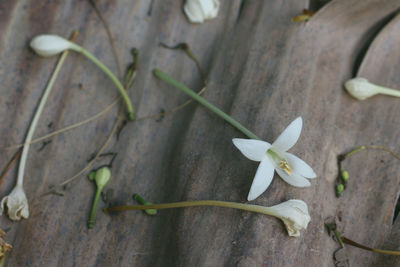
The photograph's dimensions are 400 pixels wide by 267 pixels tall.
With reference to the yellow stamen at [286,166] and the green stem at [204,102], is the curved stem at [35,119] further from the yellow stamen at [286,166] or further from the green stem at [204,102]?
the yellow stamen at [286,166]

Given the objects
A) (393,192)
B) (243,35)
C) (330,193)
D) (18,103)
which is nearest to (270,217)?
(330,193)

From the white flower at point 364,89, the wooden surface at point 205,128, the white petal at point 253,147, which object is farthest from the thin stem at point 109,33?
the white flower at point 364,89

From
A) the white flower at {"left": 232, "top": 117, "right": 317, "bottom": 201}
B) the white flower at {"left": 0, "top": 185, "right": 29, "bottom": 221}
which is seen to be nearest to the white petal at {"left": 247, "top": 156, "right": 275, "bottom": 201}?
the white flower at {"left": 232, "top": 117, "right": 317, "bottom": 201}

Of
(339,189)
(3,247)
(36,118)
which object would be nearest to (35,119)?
(36,118)

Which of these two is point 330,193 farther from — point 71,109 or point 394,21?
point 71,109

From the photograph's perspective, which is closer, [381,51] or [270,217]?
[270,217]

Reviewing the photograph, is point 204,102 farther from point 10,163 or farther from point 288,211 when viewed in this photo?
point 10,163

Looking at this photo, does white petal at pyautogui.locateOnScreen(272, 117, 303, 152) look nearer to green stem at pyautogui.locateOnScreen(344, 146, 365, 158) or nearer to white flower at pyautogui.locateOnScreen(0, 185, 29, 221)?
green stem at pyautogui.locateOnScreen(344, 146, 365, 158)
